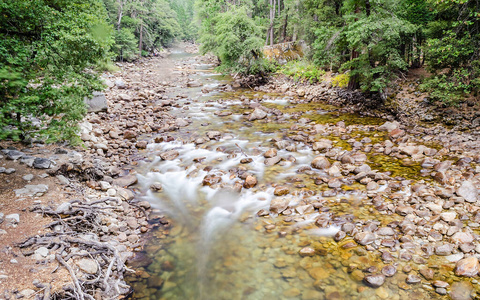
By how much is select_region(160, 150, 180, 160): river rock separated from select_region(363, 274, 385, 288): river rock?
23.2ft

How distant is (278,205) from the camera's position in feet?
20.9

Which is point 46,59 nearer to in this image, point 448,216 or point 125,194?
point 125,194

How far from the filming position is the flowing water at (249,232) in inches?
172

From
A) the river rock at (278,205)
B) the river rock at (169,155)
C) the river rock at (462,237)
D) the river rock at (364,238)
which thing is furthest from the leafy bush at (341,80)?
the river rock at (364,238)

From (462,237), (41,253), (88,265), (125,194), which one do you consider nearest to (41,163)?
(125,194)

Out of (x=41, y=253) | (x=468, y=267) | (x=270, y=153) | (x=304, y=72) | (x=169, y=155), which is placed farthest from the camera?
(x=304, y=72)

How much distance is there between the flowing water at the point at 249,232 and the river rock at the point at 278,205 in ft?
0.63

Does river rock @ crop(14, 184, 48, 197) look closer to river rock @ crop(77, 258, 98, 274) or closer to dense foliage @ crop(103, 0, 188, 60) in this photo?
river rock @ crop(77, 258, 98, 274)

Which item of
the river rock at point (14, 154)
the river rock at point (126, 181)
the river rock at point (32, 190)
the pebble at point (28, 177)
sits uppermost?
the river rock at point (14, 154)

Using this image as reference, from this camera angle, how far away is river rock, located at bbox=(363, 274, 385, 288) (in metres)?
4.20

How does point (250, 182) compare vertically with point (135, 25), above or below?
below

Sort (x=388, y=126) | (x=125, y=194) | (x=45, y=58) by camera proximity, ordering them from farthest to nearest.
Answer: (x=388, y=126)
(x=125, y=194)
(x=45, y=58)

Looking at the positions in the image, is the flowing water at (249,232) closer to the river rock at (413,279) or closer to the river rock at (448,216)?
the river rock at (413,279)

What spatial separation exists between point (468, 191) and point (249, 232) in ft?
17.1
